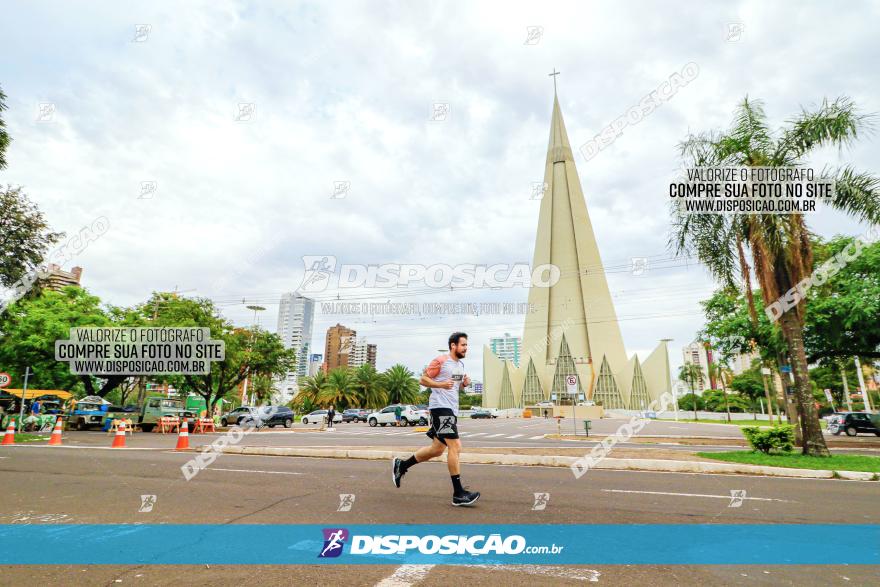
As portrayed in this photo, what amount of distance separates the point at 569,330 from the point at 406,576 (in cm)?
8410

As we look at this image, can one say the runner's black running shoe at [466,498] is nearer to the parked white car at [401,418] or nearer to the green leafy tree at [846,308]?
the green leafy tree at [846,308]

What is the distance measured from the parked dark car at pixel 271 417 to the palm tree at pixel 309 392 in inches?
1290

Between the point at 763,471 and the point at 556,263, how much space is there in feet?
260

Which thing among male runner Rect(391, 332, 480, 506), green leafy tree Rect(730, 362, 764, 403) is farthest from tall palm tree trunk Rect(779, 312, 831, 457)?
green leafy tree Rect(730, 362, 764, 403)

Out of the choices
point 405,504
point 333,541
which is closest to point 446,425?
point 405,504

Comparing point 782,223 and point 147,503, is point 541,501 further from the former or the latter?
point 782,223

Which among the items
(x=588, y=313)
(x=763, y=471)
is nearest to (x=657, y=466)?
Result: (x=763, y=471)

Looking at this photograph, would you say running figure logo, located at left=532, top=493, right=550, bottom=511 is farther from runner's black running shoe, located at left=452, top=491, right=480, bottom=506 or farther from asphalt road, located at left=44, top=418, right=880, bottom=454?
asphalt road, located at left=44, top=418, right=880, bottom=454

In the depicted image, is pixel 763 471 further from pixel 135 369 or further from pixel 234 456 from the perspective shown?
pixel 135 369

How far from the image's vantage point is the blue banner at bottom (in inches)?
141

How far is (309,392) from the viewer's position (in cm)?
6550

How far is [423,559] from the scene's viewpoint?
3.55 metres

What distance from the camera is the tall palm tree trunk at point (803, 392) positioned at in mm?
11633

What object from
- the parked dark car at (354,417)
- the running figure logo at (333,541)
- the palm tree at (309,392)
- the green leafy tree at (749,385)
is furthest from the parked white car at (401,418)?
the green leafy tree at (749,385)
